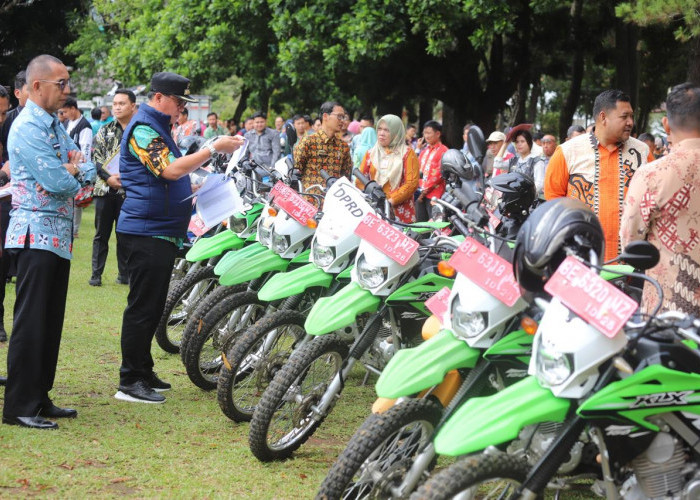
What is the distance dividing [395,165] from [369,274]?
14.0ft

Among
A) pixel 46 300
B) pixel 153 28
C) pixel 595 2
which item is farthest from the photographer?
pixel 153 28

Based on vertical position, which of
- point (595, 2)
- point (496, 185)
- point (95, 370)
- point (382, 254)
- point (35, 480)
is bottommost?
point (95, 370)

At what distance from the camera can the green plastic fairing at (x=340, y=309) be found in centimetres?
444

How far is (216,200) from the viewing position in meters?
5.83

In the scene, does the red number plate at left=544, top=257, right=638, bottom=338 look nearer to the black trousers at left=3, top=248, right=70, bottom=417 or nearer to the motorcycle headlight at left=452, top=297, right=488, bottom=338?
the motorcycle headlight at left=452, top=297, right=488, bottom=338

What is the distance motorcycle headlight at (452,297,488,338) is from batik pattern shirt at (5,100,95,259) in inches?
96.2

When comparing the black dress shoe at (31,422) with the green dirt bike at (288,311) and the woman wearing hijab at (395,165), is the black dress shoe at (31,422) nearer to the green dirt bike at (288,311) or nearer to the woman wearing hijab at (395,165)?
the green dirt bike at (288,311)

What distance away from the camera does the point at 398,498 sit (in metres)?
3.51

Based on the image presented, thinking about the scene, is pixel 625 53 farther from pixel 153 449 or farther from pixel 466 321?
pixel 466 321

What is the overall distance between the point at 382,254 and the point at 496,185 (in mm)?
650

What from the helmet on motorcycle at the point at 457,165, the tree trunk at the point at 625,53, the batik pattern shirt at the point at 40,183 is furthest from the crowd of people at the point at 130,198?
the tree trunk at the point at 625,53

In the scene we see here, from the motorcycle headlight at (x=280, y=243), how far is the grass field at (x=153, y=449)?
1045mm

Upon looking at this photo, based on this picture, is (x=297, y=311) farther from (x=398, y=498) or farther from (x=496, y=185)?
(x=398, y=498)

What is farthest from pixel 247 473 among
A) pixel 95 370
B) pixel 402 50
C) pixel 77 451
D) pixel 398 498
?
pixel 402 50
